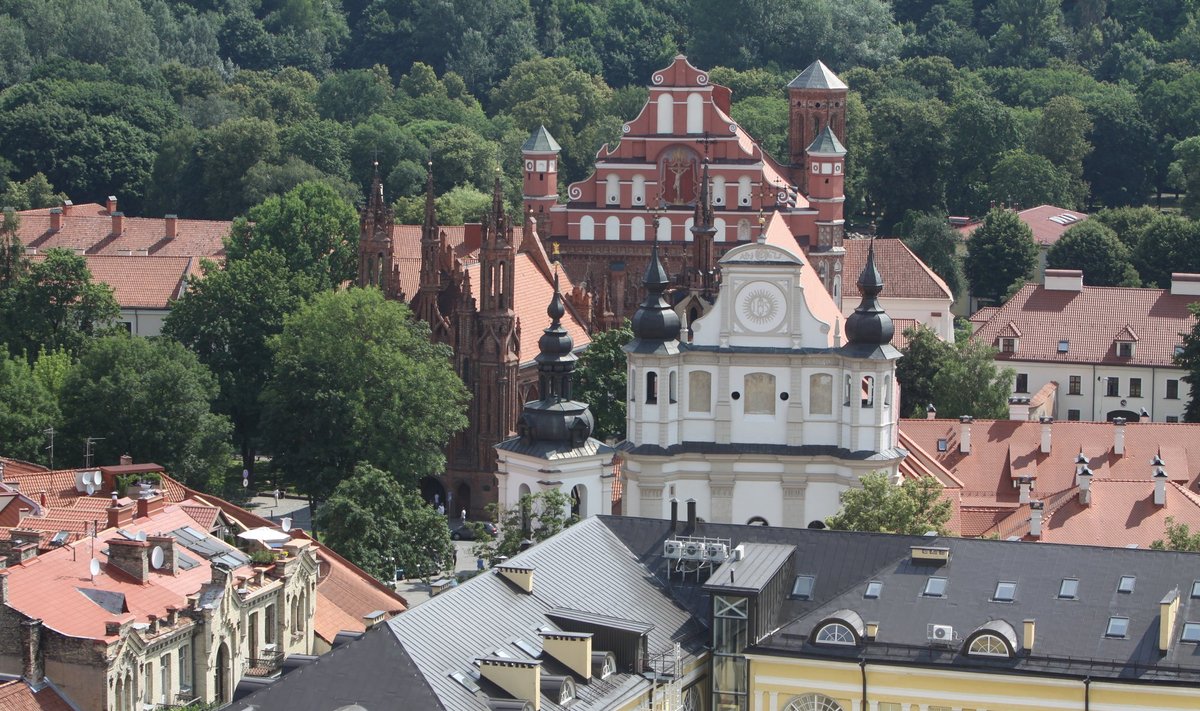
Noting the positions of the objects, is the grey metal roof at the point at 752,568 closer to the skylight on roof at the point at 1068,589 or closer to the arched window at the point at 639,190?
the skylight on roof at the point at 1068,589

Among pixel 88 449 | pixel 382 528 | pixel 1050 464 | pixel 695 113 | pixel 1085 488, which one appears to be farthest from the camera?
pixel 695 113

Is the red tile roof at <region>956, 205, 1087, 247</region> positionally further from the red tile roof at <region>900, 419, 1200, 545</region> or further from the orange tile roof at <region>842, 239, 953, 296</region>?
the red tile roof at <region>900, 419, 1200, 545</region>

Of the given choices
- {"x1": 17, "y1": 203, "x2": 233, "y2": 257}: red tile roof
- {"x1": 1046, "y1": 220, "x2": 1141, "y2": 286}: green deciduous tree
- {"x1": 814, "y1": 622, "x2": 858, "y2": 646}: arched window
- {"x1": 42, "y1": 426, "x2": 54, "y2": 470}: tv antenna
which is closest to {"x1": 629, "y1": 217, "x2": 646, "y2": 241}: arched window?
{"x1": 17, "y1": 203, "x2": 233, "y2": 257}: red tile roof

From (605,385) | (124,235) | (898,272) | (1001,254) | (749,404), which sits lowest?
(605,385)

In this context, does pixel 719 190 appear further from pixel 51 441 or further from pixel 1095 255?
pixel 51 441

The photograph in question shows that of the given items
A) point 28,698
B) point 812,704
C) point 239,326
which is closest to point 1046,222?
point 239,326

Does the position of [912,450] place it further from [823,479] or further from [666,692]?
[666,692]
